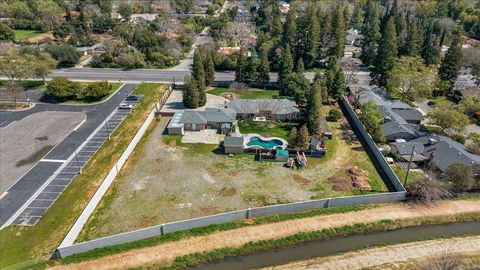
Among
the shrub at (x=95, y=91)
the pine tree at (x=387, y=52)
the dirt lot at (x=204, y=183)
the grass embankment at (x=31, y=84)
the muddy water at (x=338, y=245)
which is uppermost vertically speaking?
the pine tree at (x=387, y=52)

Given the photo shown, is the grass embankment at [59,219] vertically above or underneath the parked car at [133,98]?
underneath

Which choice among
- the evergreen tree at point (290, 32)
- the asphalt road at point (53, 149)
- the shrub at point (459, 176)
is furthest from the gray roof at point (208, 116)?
the evergreen tree at point (290, 32)

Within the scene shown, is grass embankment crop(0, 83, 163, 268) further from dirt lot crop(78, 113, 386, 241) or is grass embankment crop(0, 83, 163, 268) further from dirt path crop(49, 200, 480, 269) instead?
dirt path crop(49, 200, 480, 269)

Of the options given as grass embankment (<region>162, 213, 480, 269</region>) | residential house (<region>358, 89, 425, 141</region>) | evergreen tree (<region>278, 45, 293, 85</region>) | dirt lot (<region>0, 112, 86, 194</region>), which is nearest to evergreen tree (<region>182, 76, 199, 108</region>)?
dirt lot (<region>0, 112, 86, 194</region>)

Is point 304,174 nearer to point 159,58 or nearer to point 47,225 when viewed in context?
point 47,225

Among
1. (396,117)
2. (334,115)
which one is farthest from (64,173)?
(396,117)

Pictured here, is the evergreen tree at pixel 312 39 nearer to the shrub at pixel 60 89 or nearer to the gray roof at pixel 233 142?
the gray roof at pixel 233 142

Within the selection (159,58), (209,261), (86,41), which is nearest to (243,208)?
(209,261)
